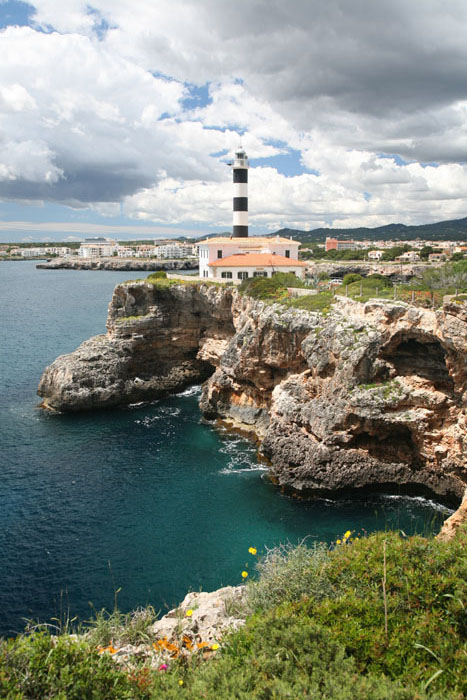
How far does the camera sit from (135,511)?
2612 centimetres

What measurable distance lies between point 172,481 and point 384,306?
16.4m

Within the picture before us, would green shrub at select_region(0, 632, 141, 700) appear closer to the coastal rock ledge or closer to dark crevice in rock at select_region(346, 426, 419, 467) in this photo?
the coastal rock ledge

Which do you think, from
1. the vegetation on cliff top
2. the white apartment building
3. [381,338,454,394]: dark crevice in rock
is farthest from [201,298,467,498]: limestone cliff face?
the white apartment building

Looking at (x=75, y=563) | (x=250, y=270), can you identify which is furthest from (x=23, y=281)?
(x=75, y=563)

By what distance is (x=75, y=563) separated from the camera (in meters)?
21.7

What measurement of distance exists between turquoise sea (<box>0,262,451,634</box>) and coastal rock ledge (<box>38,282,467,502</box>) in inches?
63.0

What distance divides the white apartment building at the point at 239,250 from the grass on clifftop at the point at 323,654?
42.6m

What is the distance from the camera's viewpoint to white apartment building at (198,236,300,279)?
5250 cm

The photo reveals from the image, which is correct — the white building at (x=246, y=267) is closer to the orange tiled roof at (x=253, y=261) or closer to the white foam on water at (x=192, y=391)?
the orange tiled roof at (x=253, y=261)

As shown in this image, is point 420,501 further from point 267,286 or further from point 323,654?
point 267,286

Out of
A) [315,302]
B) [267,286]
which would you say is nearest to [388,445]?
[315,302]

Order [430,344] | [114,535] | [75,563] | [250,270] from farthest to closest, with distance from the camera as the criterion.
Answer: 1. [250,270]
2. [430,344]
3. [114,535]
4. [75,563]

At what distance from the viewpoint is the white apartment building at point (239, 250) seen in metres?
52.5

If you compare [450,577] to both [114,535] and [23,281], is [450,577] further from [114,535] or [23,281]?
[23,281]
